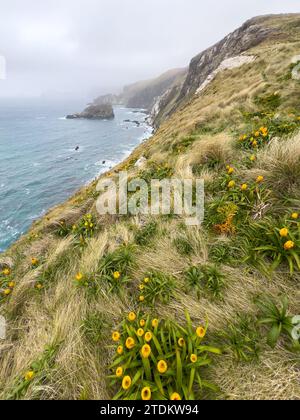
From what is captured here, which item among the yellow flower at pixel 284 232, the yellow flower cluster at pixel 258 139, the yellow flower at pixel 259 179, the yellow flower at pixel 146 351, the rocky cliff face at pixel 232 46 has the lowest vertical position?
the yellow flower at pixel 146 351

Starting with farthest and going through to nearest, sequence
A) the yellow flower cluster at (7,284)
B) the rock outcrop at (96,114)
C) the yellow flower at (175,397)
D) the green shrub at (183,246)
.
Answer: the rock outcrop at (96,114), the yellow flower cluster at (7,284), the green shrub at (183,246), the yellow flower at (175,397)

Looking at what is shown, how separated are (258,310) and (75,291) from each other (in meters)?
2.14

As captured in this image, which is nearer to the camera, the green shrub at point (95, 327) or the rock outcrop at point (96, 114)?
the green shrub at point (95, 327)

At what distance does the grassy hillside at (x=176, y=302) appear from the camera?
167 centimetres

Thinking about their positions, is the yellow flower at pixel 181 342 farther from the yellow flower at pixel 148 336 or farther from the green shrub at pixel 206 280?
the green shrub at pixel 206 280

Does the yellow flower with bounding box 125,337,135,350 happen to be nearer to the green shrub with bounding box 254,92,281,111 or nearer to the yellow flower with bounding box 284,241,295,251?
the yellow flower with bounding box 284,241,295,251

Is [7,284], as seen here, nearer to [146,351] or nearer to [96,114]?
[146,351]

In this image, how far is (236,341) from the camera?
1778 millimetres

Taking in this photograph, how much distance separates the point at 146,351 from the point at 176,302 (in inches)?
25.5

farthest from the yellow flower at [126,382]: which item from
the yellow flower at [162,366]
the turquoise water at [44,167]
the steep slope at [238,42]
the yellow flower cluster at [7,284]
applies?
the steep slope at [238,42]

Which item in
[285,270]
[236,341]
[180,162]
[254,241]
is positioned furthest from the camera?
[180,162]

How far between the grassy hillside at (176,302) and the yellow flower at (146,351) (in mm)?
11
